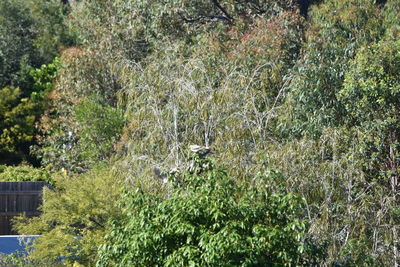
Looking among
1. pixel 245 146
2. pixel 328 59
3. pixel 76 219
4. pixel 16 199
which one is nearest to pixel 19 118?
pixel 16 199

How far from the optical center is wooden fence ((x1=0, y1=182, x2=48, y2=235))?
72.2 feet

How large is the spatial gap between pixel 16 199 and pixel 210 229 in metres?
12.1

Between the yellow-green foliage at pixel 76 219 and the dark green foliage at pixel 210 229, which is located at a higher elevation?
the dark green foliage at pixel 210 229

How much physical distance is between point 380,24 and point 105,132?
8.07 m

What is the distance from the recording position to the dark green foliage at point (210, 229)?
10711mm

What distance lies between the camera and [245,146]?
14.7 metres

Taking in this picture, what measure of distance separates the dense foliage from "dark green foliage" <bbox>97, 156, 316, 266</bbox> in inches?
1.1

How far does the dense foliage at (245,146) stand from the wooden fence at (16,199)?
5.84 ft

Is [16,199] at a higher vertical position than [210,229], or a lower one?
lower

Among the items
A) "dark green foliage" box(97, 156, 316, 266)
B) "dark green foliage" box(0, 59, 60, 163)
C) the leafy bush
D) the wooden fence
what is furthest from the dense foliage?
"dark green foliage" box(0, 59, 60, 163)

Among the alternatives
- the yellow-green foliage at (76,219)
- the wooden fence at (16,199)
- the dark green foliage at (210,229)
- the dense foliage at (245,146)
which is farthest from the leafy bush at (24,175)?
the dark green foliage at (210,229)

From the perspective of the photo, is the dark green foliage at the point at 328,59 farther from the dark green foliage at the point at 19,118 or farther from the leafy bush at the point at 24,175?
the dark green foliage at the point at 19,118

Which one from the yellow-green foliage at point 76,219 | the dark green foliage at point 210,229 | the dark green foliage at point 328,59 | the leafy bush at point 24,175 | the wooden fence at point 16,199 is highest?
the dark green foliage at point 328,59

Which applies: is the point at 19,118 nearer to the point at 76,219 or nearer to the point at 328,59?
the point at 328,59
